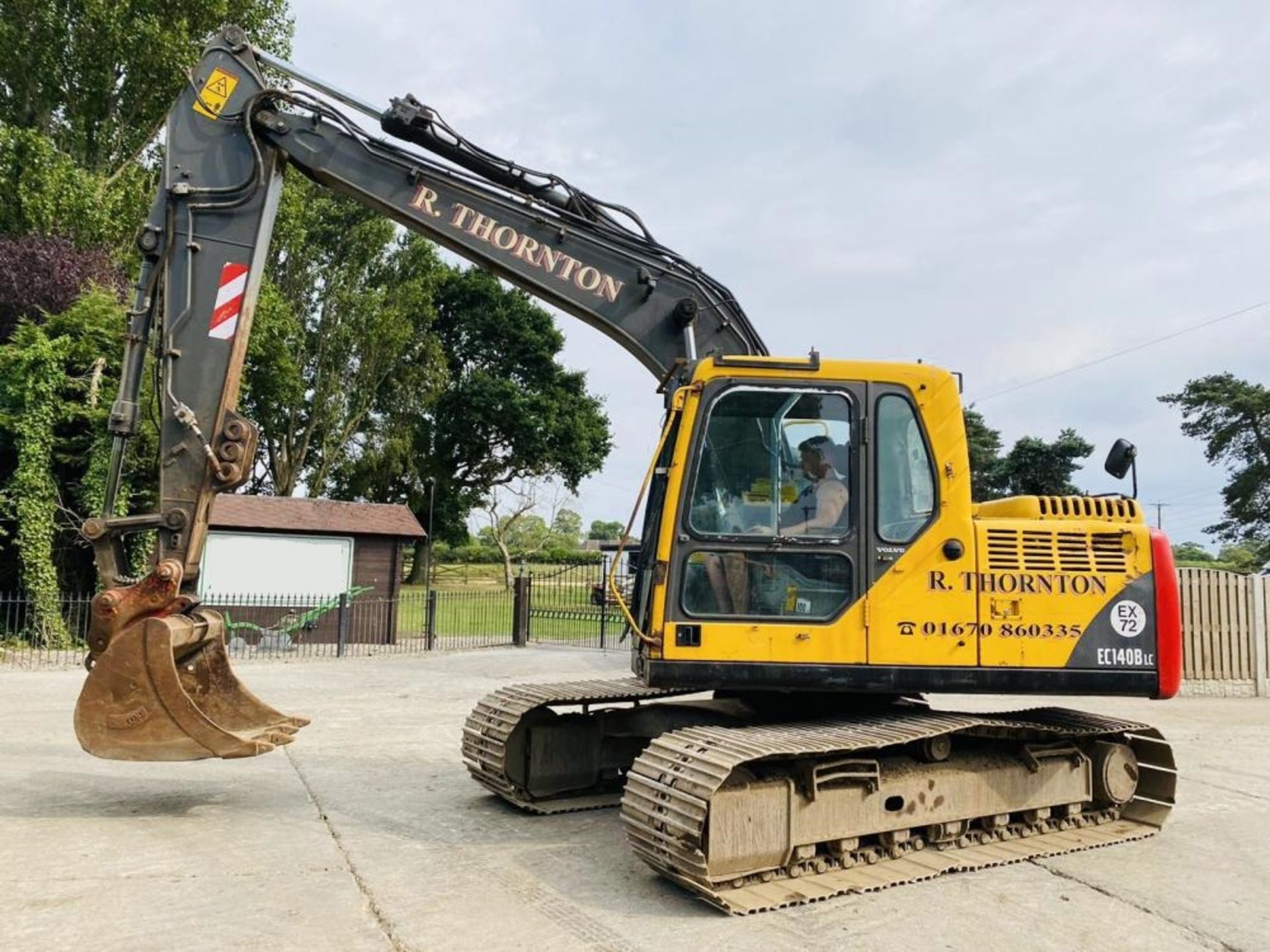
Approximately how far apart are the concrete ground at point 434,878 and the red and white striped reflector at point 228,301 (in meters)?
3.07

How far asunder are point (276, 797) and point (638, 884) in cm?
306

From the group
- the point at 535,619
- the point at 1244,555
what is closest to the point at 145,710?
the point at 535,619

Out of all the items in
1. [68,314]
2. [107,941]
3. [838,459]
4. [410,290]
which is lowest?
[107,941]

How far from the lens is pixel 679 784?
4.56 metres

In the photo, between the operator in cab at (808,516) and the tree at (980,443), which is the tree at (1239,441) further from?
the operator in cab at (808,516)

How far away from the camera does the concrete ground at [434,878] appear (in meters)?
4.10

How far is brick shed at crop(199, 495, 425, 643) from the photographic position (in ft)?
62.3

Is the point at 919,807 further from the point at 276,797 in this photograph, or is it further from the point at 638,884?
the point at 276,797

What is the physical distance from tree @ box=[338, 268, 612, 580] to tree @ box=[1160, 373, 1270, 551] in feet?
85.8

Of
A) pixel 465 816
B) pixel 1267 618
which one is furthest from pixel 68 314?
pixel 1267 618

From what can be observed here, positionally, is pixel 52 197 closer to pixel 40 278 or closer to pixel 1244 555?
pixel 40 278

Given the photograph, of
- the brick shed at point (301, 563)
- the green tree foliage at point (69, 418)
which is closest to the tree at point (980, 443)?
the brick shed at point (301, 563)

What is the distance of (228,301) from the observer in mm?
6059

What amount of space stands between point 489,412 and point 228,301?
3384 centimetres
